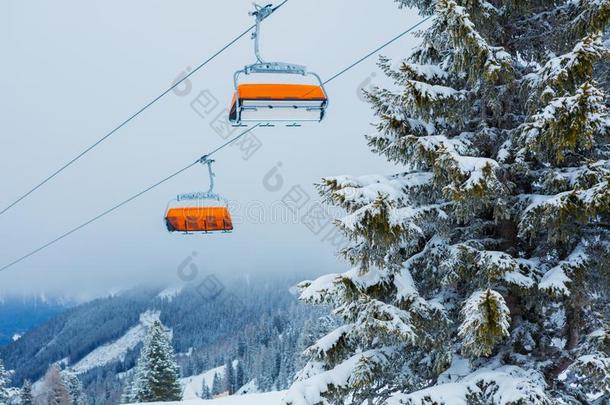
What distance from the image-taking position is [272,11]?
6.55 meters

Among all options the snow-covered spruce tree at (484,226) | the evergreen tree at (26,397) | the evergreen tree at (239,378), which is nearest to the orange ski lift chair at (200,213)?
the snow-covered spruce tree at (484,226)

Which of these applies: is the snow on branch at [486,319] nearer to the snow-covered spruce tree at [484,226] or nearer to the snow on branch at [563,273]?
the snow-covered spruce tree at [484,226]

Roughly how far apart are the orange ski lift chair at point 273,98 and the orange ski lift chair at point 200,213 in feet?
13.9

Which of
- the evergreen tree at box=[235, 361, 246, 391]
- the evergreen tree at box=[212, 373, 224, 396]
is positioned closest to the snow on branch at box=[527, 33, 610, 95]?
the evergreen tree at box=[212, 373, 224, 396]

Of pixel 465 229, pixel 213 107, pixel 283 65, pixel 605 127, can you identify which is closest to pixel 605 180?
pixel 605 127

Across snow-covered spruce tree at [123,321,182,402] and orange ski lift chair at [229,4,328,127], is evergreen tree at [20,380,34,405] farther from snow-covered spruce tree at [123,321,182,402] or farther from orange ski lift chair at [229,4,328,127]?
orange ski lift chair at [229,4,328,127]

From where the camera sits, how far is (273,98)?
6.55 metres

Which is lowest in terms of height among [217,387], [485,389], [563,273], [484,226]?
[217,387]

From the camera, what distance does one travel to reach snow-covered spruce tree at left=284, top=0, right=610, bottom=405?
4688 millimetres

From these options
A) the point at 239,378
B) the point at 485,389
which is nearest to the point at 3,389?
the point at 485,389

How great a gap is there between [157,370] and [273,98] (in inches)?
1197

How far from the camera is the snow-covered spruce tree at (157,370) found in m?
32.7

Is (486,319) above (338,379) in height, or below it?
above

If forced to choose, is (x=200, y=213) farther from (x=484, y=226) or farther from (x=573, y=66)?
(x=573, y=66)
